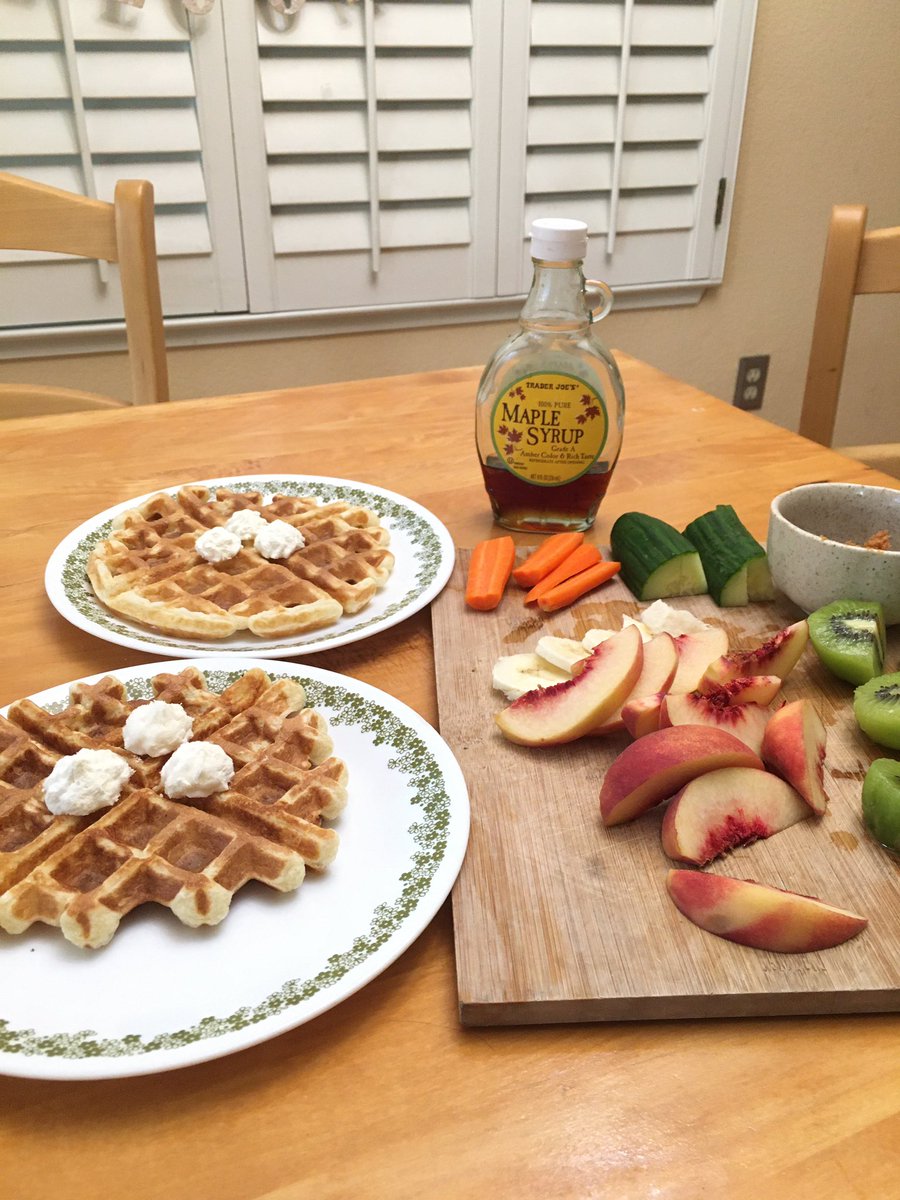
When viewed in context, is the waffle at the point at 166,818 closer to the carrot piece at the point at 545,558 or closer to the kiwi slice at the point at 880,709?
the carrot piece at the point at 545,558

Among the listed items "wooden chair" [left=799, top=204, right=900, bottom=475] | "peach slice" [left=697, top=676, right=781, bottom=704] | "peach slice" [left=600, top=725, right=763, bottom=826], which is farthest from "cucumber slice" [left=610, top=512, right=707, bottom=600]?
"wooden chair" [left=799, top=204, right=900, bottom=475]

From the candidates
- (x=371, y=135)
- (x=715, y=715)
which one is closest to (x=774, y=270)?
(x=371, y=135)

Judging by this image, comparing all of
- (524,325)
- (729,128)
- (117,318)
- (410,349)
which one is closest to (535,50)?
(729,128)

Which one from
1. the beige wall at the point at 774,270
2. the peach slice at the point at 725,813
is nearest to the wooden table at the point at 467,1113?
the peach slice at the point at 725,813

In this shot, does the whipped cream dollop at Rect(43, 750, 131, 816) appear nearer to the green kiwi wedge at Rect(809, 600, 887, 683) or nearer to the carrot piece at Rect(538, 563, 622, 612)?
the carrot piece at Rect(538, 563, 622, 612)

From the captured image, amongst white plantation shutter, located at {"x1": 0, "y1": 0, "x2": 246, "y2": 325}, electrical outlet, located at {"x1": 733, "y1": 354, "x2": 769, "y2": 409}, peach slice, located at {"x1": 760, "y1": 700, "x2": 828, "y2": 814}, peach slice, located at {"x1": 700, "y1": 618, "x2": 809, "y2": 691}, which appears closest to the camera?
peach slice, located at {"x1": 760, "y1": 700, "x2": 828, "y2": 814}

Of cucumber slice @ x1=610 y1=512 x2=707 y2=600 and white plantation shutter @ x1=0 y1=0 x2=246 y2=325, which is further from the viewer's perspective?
white plantation shutter @ x1=0 y1=0 x2=246 y2=325
